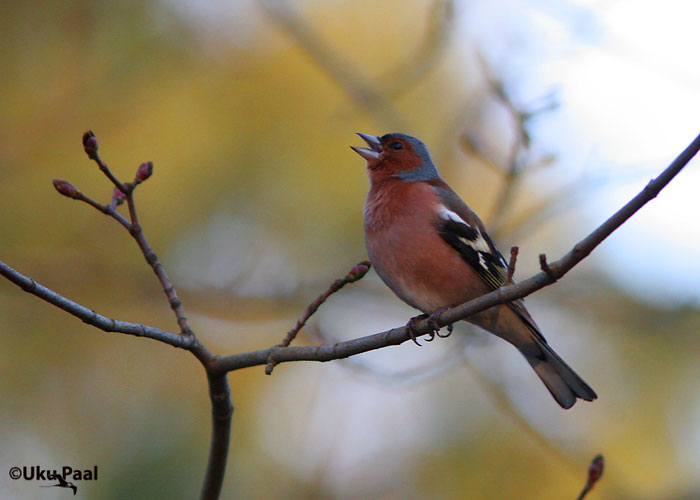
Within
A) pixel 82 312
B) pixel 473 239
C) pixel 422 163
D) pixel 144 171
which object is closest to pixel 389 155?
pixel 422 163

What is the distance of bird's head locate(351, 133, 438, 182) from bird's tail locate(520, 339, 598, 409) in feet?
5.82

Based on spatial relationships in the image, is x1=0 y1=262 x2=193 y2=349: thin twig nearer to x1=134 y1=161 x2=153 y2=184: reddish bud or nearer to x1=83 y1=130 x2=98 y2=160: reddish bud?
x1=83 y1=130 x2=98 y2=160: reddish bud

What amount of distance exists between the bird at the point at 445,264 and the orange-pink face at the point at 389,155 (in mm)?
525

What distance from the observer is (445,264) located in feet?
17.6

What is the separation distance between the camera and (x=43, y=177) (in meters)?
7.96

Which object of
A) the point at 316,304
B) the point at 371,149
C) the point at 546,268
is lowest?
the point at 546,268

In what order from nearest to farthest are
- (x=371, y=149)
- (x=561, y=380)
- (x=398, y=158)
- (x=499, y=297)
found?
1. (x=499, y=297)
2. (x=561, y=380)
3. (x=398, y=158)
4. (x=371, y=149)

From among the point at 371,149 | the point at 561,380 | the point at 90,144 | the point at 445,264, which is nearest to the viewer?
the point at 90,144

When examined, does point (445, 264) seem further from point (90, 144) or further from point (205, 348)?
point (90, 144)

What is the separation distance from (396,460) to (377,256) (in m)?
2.80

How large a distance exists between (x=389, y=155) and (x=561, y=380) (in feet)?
7.64

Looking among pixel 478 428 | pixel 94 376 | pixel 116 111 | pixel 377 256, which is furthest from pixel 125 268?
pixel 478 428

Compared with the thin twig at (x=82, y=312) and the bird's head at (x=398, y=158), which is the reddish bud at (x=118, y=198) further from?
the bird's head at (x=398, y=158)

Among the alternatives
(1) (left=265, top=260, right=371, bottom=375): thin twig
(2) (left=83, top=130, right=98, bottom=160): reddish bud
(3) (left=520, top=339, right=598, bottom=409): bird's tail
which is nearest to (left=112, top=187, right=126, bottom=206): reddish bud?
(2) (left=83, top=130, right=98, bottom=160): reddish bud
